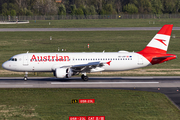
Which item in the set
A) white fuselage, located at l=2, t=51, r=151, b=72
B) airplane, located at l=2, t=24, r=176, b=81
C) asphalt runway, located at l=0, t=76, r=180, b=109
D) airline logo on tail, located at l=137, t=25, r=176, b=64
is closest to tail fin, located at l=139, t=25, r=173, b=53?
airline logo on tail, located at l=137, t=25, r=176, b=64

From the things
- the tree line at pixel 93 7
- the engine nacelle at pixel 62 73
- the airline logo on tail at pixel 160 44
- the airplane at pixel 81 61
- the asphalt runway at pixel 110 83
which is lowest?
the asphalt runway at pixel 110 83

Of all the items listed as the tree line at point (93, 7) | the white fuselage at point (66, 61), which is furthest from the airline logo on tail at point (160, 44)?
the tree line at point (93, 7)

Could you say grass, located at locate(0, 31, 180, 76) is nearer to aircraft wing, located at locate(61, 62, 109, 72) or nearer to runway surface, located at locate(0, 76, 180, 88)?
runway surface, located at locate(0, 76, 180, 88)

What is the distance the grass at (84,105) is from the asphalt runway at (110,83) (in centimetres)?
248

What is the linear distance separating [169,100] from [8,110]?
53.7ft

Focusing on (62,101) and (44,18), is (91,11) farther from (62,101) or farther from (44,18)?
(62,101)

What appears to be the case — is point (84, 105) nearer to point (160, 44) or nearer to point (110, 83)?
point (110, 83)

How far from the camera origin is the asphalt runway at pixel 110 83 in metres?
36.0

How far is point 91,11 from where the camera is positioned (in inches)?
6841

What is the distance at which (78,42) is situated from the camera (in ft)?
253

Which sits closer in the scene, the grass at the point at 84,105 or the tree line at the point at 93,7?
the grass at the point at 84,105

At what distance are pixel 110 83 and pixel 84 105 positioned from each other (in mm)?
11416

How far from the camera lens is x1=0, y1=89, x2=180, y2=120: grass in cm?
2531

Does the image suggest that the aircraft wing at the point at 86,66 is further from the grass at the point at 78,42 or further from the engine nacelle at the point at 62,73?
the grass at the point at 78,42
